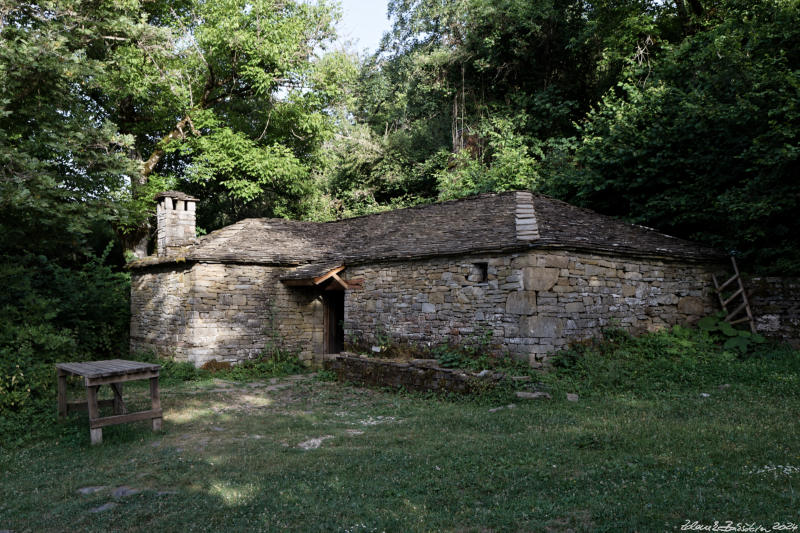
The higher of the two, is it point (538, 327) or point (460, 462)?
point (538, 327)

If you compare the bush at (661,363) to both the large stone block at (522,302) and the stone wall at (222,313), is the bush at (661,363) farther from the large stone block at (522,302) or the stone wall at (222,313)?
the stone wall at (222,313)

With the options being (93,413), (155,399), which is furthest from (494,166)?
(93,413)

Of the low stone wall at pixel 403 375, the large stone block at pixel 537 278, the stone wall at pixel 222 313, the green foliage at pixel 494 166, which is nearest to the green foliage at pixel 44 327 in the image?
the stone wall at pixel 222 313

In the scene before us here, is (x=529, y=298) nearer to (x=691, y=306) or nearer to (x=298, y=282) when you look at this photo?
(x=691, y=306)

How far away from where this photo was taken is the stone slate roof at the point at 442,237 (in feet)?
32.7

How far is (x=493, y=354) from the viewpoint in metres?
9.50

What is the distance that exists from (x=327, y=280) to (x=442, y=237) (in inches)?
145

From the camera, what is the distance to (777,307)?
10.2 metres

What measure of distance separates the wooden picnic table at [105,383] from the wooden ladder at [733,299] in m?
10.9

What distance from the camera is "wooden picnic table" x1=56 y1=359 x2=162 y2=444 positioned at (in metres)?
6.41

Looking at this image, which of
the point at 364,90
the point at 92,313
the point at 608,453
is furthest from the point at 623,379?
the point at 364,90

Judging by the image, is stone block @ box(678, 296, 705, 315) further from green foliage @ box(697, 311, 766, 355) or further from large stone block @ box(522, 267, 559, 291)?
large stone block @ box(522, 267, 559, 291)

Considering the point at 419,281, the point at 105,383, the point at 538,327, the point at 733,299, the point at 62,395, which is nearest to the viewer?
the point at 105,383

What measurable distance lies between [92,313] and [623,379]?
13.8 m
